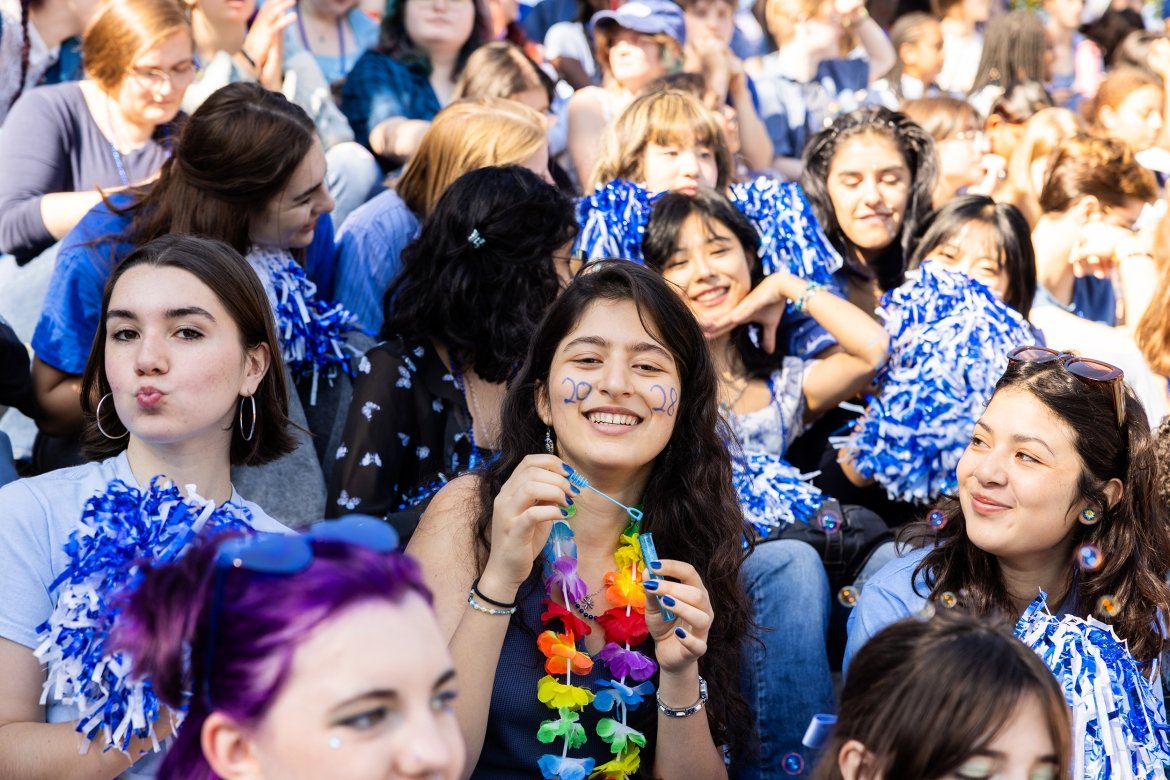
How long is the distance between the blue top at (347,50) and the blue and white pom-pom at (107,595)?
11.5ft

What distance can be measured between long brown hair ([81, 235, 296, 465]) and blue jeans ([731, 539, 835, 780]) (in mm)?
1418

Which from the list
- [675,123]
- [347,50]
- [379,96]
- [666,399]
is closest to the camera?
[666,399]

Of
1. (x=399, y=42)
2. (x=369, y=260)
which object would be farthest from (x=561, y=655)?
(x=399, y=42)

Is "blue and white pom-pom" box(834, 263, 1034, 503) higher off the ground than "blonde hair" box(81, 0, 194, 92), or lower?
lower

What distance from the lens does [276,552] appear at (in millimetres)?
1784

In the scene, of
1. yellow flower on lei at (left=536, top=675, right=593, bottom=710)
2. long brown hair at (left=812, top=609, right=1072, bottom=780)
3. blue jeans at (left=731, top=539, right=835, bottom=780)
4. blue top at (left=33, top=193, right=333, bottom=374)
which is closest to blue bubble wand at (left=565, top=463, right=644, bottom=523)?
yellow flower on lei at (left=536, top=675, right=593, bottom=710)

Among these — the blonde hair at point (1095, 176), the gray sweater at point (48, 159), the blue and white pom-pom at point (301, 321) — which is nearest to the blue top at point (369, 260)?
the blue and white pom-pom at point (301, 321)

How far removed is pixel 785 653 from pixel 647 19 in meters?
3.45

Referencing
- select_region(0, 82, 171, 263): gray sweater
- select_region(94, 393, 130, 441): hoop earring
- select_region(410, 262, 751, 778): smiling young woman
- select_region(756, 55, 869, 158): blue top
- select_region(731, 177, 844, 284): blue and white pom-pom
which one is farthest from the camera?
select_region(756, 55, 869, 158): blue top

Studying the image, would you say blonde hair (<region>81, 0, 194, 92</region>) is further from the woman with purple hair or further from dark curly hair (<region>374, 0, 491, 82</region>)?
the woman with purple hair

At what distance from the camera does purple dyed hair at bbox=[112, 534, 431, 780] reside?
1761mm

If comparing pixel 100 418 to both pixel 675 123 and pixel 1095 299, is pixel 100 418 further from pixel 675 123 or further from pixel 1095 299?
pixel 1095 299

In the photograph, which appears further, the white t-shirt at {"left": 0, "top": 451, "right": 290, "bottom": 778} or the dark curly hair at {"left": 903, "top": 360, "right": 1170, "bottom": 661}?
the dark curly hair at {"left": 903, "top": 360, "right": 1170, "bottom": 661}

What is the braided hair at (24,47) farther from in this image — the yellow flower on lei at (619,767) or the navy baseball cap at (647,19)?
the yellow flower on lei at (619,767)
